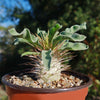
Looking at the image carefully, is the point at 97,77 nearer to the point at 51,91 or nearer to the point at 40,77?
the point at 40,77

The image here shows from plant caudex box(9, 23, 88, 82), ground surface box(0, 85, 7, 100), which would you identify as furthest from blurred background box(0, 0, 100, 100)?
plant caudex box(9, 23, 88, 82)

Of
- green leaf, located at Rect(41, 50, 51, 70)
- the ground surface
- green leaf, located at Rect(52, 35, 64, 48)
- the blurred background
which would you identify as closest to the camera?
green leaf, located at Rect(41, 50, 51, 70)

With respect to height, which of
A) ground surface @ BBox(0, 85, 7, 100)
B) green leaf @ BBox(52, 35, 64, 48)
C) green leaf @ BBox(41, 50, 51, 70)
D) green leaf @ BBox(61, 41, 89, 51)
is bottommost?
ground surface @ BBox(0, 85, 7, 100)

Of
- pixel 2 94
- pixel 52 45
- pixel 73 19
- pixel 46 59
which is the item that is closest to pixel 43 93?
pixel 46 59

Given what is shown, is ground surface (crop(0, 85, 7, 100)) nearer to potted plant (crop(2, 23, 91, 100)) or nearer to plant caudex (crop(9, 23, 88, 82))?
potted plant (crop(2, 23, 91, 100))

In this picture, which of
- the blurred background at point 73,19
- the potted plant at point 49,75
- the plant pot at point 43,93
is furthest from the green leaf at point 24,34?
the blurred background at point 73,19

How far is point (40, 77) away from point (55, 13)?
1.70m

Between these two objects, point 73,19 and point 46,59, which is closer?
point 46,59

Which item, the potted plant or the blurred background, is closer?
the potted plant

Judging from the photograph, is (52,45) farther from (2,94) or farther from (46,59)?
(2,94)

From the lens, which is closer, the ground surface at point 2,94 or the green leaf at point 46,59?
the green leaf at point 46,59

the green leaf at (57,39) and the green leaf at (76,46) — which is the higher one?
the green leaf at (57,39)

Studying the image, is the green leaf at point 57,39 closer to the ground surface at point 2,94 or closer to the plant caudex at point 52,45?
the plant caudex at point 52,45

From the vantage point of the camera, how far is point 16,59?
2752mm
